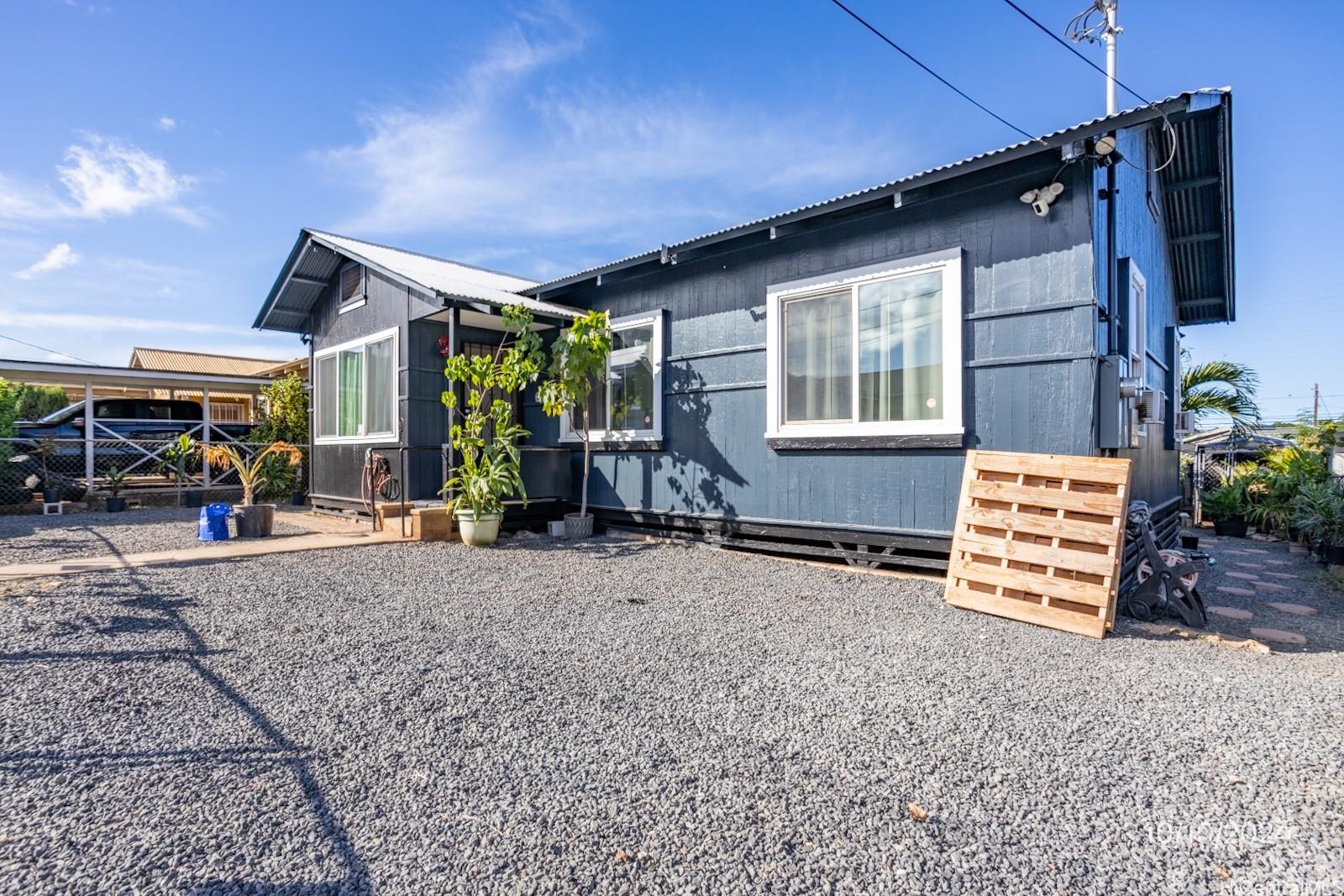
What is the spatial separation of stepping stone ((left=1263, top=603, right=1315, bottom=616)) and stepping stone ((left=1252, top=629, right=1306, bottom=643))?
551 millimetres

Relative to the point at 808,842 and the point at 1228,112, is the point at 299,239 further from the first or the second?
the point at 1228,112

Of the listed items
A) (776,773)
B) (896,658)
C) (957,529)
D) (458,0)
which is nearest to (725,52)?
(458,0)

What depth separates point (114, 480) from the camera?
34.8 feet

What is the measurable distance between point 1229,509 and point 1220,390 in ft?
6.61

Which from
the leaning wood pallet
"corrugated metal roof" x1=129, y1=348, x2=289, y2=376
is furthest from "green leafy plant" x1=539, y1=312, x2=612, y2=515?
"corrugated metal roof" x1=129, y1=348, x2=289, y2=376

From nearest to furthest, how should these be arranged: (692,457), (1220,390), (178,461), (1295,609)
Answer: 1. (1295,609)
2. (692,457)
3. (1220,390)
4. (178,461)

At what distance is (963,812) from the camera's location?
1.85 metres

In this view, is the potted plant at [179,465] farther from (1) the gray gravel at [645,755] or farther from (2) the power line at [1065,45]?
(2) the power line at [1065,45]

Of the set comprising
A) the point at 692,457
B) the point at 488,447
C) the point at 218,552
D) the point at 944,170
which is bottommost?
the point at 218,552

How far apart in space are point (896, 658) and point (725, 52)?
6.99 meters

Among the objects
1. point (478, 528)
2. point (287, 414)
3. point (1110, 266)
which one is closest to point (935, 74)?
point (1110, 266)

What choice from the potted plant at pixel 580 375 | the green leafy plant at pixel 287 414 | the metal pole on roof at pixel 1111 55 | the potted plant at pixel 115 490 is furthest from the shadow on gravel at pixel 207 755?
the metal pole on roof at pixel 1111 55

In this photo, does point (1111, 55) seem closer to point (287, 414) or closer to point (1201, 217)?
point (1201, 217)

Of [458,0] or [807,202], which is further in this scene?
[458,0]
